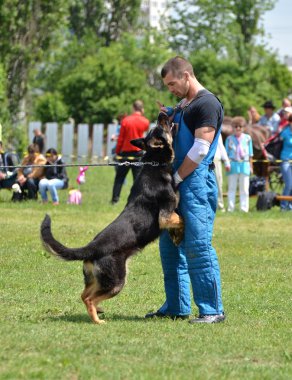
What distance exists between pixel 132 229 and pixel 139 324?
74cm

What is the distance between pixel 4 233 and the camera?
547 inches

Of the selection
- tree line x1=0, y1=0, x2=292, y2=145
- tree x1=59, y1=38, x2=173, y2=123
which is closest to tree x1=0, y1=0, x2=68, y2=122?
tree line x1=0, y1=0, x2=292, y2=145

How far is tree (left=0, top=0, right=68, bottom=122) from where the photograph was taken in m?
33.9

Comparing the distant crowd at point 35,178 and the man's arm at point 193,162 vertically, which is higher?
the man's arm at point 193,162

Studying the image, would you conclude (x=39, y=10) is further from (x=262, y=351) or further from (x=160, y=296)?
(x=262, y=351)

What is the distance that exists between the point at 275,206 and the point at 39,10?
17455mm

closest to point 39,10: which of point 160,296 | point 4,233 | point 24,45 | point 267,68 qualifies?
point 24,45

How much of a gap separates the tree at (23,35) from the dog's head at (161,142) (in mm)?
26243

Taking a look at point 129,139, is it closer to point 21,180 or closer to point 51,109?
point 21,180

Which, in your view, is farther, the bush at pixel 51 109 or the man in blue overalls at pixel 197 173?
the bush at pixel 51 109

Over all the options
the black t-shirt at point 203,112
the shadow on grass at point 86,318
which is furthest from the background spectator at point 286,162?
the black t-shirt at point 203,112

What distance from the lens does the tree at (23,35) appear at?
1334 inches

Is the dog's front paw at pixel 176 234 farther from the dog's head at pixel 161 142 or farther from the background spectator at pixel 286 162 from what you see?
the background spectator at pixel 286 162

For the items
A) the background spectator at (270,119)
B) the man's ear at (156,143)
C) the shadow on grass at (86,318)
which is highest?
the man's ear at (156,143)
